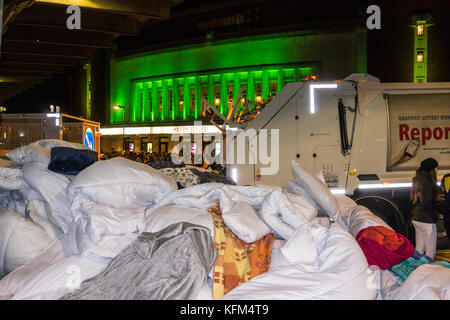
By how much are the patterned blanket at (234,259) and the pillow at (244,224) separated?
0.19ft

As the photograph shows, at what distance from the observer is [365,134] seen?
6547 mm

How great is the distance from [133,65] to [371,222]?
33669 mm

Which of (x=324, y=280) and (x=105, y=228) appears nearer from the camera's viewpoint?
(x=324, y=280)

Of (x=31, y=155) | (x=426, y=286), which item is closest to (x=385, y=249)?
(x=426, y=286)

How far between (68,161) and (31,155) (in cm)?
46

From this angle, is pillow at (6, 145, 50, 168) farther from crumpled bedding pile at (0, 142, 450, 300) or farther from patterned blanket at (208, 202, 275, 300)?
patterned blanket at (208, 202, 275, 300)

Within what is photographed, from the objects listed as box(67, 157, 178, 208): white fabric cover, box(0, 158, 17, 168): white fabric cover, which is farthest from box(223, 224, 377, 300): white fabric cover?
box(0, 158, 17, 168): white fabric cover

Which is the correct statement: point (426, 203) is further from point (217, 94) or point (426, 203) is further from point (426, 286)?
point (217, 94)

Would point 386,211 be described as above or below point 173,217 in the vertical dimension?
below

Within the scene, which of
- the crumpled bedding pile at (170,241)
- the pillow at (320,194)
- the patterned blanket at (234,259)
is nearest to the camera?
the crumpled bedding pile at (170,241)

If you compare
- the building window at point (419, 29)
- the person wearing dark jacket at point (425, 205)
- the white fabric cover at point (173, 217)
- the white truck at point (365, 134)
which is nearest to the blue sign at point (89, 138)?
the white truck at point (365, 134)

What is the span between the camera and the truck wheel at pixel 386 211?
21.0 ft

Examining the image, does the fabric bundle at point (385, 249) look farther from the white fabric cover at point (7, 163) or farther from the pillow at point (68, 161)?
the white fabric cover at point (7, 163)

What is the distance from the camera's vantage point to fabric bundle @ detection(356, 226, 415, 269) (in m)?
2.64
